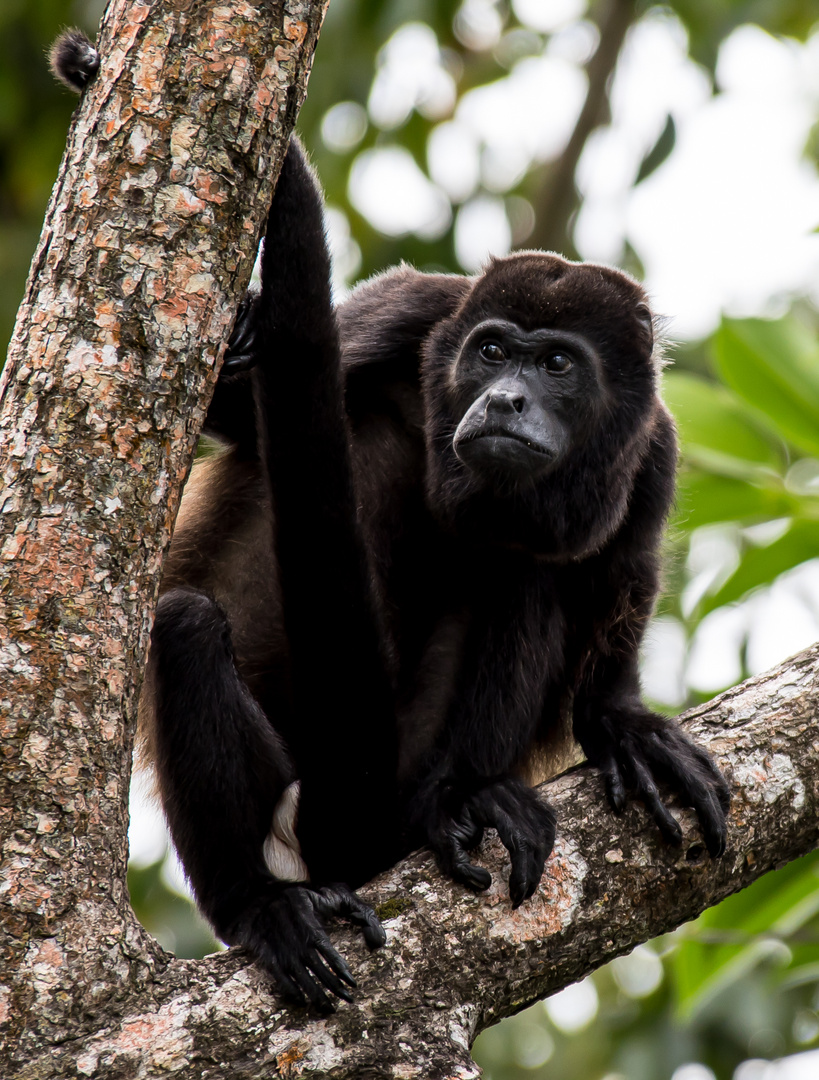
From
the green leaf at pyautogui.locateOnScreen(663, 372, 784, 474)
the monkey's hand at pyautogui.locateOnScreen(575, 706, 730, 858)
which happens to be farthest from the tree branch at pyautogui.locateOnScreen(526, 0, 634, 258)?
the monkey's hand at pyautogui.locateOnScreen(575, 706, 730, 858)

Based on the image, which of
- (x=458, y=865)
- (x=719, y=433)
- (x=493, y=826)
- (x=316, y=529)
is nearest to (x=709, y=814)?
(x=493, y=826)

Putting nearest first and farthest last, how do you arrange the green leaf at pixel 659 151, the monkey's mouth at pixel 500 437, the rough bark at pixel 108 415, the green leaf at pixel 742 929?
1. the rough bark at pixel 108 415
2. the monkey's mouth at pixel 500 437
3. the green leaf at pixel 742 929
4. the green leaf at pixel 659 151

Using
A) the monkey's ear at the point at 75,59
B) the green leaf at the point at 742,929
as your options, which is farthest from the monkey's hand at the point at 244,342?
the green leaf at the point at 742,929

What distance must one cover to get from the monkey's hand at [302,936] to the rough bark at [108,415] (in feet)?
0.77

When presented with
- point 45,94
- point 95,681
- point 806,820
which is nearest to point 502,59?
point 45,94

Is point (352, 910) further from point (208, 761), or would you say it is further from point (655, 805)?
point (655, 805)

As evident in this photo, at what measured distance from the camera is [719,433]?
425 centimetres

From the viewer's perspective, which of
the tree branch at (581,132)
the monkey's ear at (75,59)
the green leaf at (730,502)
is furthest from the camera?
the tree branch at (581,132)

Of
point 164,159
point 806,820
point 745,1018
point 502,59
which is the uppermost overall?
point 502,59

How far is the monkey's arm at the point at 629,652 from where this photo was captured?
8.62ft

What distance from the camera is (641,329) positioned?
3.16 meters

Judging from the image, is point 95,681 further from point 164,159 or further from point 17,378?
point 164,159

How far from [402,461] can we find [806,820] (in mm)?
1428

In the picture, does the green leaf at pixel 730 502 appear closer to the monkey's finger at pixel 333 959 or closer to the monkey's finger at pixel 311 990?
the monkey's finger at pixel 333 959
